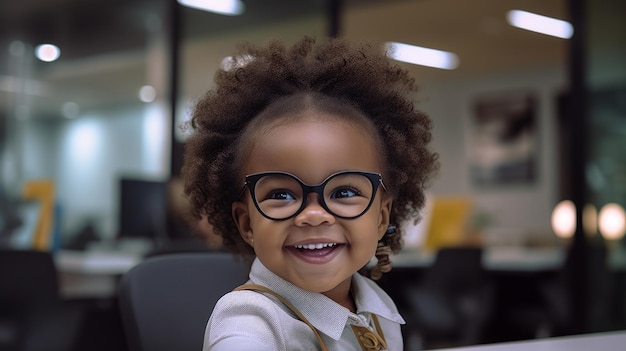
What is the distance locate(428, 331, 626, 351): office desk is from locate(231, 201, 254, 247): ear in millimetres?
334

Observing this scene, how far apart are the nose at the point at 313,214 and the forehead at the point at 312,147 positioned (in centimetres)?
2

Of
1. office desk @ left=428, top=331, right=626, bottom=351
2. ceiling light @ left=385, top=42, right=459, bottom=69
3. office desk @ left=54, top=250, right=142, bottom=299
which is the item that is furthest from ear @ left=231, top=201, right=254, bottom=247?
ceiling light @ left=385, top=42, right=459, bottom=69

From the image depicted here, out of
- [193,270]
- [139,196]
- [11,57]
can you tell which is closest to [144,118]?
[11,57]

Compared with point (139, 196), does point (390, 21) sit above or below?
above

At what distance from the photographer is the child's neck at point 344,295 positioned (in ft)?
2.73

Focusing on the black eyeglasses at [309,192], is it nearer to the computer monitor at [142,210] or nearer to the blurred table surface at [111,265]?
the blurred table surface at [111,265]

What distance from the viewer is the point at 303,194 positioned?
2.42 ft

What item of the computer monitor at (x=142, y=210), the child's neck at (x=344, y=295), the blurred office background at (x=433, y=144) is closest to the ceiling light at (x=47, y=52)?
the blurred office background at (x=433, y=144)

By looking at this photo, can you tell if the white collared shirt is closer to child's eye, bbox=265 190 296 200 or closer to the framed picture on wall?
child's eye, bbox=265 190 296 200

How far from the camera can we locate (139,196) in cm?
441

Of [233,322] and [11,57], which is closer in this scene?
[233,322]

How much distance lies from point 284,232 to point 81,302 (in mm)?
2750

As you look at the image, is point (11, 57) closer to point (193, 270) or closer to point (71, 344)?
point (71, 344)

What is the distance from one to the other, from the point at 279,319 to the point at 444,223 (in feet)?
15.4
